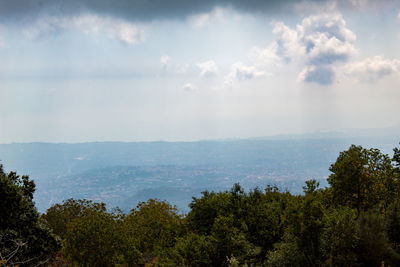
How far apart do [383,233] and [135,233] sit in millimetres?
26745

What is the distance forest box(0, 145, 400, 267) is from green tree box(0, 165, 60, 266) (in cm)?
6

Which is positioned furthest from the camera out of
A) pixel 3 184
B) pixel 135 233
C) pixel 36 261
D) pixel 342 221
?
pixel 135 233

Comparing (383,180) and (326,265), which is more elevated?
(383,180)

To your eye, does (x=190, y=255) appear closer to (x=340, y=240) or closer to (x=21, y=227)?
(x=340, y=240)

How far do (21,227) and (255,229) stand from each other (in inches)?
669

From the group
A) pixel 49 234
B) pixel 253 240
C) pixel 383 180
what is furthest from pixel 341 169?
pixel 49 234

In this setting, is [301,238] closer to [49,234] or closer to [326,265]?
[326,265]

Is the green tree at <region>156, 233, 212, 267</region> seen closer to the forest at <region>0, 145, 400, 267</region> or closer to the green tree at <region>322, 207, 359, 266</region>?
the forest at <region>0, 145, 400, 267</region>

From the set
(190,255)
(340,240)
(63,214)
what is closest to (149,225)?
(63,214)

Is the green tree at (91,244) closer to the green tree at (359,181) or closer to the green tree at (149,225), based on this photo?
the green tree at (149,225)

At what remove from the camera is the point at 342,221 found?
655 inches

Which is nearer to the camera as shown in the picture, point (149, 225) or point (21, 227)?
point (21, 227)

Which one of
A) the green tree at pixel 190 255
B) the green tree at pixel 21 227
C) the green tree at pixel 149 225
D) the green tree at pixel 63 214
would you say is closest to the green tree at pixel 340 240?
the green tree at pixel 190 255

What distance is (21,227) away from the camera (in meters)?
21.9
